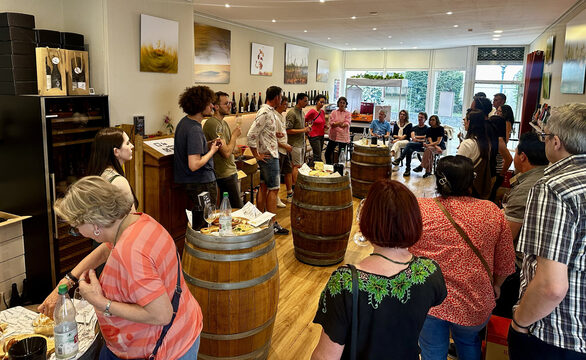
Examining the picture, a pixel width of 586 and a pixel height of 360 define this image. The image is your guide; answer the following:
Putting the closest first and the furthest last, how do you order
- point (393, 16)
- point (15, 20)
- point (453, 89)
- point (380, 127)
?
point (15, 20), point (393, 16), point (380, 127), point (453, 89)

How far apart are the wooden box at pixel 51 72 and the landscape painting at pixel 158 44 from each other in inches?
41.3

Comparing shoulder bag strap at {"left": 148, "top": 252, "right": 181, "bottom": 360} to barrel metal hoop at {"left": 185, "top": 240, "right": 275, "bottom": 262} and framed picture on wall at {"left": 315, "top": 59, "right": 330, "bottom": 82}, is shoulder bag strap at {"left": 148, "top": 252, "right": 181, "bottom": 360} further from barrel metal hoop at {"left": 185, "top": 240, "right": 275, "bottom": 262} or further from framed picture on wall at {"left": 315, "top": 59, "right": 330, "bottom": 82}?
framed picture on wall at {"left": 315, "top": 59, "right": 330, "bottom": 82}

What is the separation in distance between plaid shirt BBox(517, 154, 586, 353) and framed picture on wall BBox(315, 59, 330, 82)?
1202 cm

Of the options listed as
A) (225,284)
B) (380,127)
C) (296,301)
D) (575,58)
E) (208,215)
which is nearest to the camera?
(225,284)

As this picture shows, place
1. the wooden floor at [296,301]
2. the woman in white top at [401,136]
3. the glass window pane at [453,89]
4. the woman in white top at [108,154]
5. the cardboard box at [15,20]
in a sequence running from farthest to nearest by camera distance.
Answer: the glass window pane at [453,89] < the woman in white top at [401,136] < the cardboard box at [15,20] < the wooden floor at [296,301] < the woman in white top at [108,154]

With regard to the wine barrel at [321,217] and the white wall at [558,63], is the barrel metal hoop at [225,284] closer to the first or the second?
the wine barrel at [321,217]

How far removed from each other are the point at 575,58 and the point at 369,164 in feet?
10.1

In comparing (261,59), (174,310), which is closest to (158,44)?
(174,310)

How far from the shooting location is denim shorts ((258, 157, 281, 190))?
5.28 metres

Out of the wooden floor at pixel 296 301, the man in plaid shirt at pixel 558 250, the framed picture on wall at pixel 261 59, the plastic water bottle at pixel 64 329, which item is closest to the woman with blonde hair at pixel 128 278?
the plastic water bottle at pixel 64 329

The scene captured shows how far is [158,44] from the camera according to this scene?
476 centimetres

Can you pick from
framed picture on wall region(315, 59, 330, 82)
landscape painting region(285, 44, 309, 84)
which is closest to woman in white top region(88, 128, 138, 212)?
landscape painting region(285, 44, 309, 84)

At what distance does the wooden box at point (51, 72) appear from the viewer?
349 centimetres

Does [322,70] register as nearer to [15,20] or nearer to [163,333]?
[15,20]
